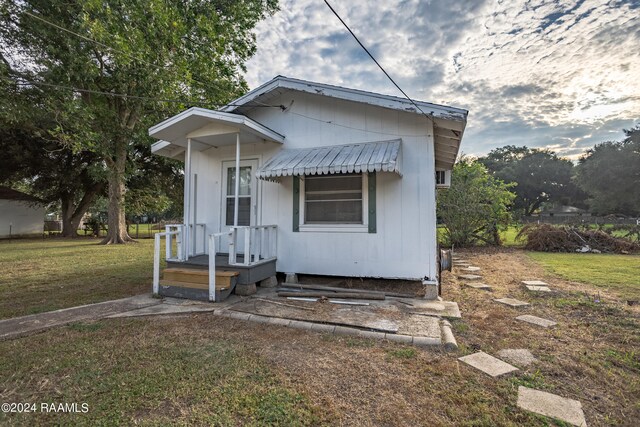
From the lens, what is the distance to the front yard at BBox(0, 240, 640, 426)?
6.76 ft

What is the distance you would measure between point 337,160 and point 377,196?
3.36ft

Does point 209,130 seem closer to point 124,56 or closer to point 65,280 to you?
point 65,280

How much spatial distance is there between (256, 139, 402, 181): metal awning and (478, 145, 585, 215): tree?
38.1 metres

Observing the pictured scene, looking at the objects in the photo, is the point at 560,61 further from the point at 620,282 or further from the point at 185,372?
the point at 185,372

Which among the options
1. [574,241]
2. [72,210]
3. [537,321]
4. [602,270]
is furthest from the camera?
[72,210]

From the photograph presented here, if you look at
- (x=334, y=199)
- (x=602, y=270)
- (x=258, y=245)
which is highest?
(x=334, y=199)

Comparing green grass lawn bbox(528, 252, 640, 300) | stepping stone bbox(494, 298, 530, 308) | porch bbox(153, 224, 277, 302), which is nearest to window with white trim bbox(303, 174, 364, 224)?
porch bbox(153, 224, 277, 302)

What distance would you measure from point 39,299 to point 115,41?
9.22 meters

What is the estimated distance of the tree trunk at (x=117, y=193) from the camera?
14415mm

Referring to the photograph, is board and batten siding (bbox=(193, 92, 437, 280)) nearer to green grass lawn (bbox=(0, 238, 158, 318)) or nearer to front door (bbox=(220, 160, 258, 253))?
front door (bbox=(220, 160, 258, 253))

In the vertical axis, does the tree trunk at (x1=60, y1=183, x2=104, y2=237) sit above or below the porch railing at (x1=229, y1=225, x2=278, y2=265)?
above

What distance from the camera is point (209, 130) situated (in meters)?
5.63

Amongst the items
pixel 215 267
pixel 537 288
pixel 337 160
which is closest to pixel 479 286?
pixel 537 288

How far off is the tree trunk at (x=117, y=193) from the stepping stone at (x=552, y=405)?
55.4 ft
